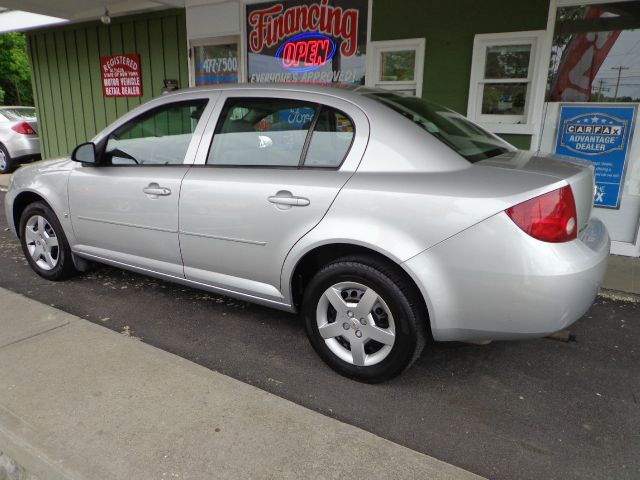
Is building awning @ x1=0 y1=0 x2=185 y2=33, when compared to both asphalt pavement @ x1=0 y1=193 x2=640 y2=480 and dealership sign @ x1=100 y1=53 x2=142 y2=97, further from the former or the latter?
asphalt pavement @ x1=0 y1=193 x2=640 y2=480

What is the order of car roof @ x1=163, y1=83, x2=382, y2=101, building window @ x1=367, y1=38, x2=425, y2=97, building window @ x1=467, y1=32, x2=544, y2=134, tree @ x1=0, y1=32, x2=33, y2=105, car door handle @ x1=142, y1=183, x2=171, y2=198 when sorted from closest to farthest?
car roof @ x1=163, y1=83, x2=382, y2=101
car door handle @ x1=142, y1=183, x2=171, y2=198
building window @ x1=467, y1=32, x2=544, y2=134
building window @ x1=367, y1=38, x2=425, y2=97
tree @ x1=0, y1=32, x2=33, y2=105

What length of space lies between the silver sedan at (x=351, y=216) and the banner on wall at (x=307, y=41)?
3.24m

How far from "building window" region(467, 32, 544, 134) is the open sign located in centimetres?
191

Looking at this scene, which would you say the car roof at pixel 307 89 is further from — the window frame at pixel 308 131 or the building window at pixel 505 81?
the building window at pixel 505 81

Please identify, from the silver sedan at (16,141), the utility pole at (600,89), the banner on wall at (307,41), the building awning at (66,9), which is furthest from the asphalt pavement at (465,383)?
the silver sedan at (16,141)

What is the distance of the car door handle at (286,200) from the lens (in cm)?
274

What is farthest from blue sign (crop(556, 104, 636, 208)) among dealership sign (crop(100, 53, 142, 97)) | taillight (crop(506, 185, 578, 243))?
dealership sign (crop(100, 53, 142, 97))

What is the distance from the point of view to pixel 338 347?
283cm

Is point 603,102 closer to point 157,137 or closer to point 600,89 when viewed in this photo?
point 600,89

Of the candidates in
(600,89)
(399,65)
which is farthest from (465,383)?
(399,65)

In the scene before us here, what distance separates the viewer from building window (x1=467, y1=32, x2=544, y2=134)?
17.0 feet

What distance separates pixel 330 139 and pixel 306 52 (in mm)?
4150

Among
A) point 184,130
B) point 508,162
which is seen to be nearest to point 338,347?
point 508,162

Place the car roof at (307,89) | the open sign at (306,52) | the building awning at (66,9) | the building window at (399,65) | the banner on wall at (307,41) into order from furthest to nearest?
the building awning at (66,9), the open sign at (306,52), the banner on wall at (307,41), the building window at (399,65), the car roof at (307,89)
